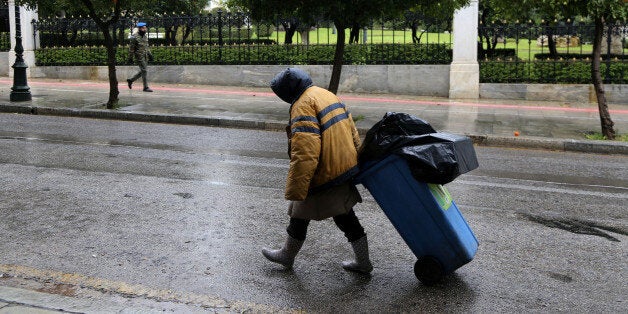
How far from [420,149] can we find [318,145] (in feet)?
2.21

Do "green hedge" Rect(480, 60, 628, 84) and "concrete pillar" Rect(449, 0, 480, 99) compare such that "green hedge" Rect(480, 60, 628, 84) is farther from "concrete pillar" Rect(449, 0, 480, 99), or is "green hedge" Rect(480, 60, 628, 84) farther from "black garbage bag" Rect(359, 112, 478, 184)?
"black garbage bag" Rect(359, 112, 478, 184)

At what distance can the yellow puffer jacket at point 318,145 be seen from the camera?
4855mm

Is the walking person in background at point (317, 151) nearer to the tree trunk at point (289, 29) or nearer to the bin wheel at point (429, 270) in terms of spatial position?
the bin wheel at point (429, 270)

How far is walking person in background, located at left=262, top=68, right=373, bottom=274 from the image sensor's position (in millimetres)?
4867

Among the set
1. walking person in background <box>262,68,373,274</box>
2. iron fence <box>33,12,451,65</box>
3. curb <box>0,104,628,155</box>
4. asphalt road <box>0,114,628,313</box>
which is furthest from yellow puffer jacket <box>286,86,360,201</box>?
iron fence <box>33,12,451,65</box>

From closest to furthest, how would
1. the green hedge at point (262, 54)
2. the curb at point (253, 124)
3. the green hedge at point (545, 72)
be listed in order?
the curb at point (253, 124)
the green hedge at point (545, 72)
the green hedge at point (262, 54)

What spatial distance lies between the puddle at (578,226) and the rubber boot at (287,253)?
2.80 meters

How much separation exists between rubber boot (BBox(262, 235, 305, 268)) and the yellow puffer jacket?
0.52 meters

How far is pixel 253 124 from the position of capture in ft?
45.9

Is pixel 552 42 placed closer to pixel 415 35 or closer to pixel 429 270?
pixel 415 35

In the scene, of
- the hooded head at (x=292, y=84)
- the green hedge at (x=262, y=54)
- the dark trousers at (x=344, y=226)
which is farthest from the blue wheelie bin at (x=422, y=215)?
the green hedge at (x=262, y=54)

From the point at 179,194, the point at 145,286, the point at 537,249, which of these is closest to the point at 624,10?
the point at 537,249

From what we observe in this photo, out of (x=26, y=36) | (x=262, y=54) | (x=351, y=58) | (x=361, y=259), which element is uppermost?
(x=26, y=36)

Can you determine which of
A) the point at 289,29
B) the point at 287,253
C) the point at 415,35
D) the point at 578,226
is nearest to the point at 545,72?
the point at 415,35
